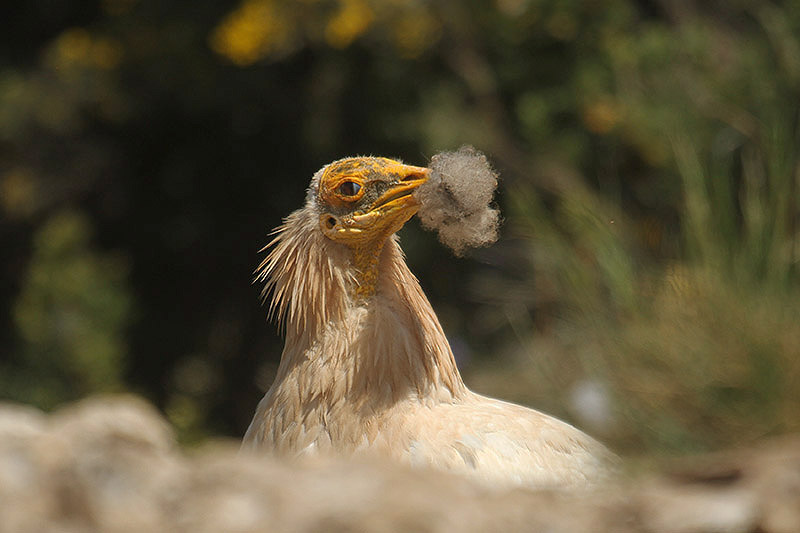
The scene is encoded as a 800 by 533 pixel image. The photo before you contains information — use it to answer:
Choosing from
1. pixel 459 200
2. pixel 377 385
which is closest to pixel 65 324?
pixel 377 385

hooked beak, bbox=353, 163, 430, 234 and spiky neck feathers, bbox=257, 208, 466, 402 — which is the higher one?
hooked beak, bbox=353, 163, 430, 234

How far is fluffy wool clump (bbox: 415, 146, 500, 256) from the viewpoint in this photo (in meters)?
3.08

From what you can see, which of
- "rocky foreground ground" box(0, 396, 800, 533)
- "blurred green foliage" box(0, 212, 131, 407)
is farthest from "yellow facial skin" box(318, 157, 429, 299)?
"blurred green foliage" box(0, 212, 131, 407)

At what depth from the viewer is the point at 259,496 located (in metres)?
1.47

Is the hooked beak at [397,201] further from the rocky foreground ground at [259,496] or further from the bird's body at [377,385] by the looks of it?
the rocky foreground ground at [259,496]

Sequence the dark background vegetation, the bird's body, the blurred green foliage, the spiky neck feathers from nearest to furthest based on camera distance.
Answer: the bird's body → the spiky neck feathers → the dark background vegetation → the blurred green foliage

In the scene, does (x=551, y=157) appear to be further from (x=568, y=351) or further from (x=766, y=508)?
(x=766, y=508)

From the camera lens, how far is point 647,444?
2842mm

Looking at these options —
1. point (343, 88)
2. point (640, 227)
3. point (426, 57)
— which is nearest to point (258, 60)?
point (343, 88)

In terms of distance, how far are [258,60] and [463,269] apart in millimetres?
2127

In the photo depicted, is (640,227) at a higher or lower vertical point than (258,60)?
lower

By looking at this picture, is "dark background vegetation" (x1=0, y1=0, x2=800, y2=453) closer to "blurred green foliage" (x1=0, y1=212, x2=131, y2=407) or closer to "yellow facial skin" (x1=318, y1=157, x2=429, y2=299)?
"blurred green foliage" (x1=0, y1=212, x2=131, y2=407)

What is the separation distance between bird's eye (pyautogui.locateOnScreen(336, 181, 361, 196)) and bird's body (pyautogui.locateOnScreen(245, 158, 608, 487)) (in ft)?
0.23

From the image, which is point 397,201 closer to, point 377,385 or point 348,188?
point 348,188
